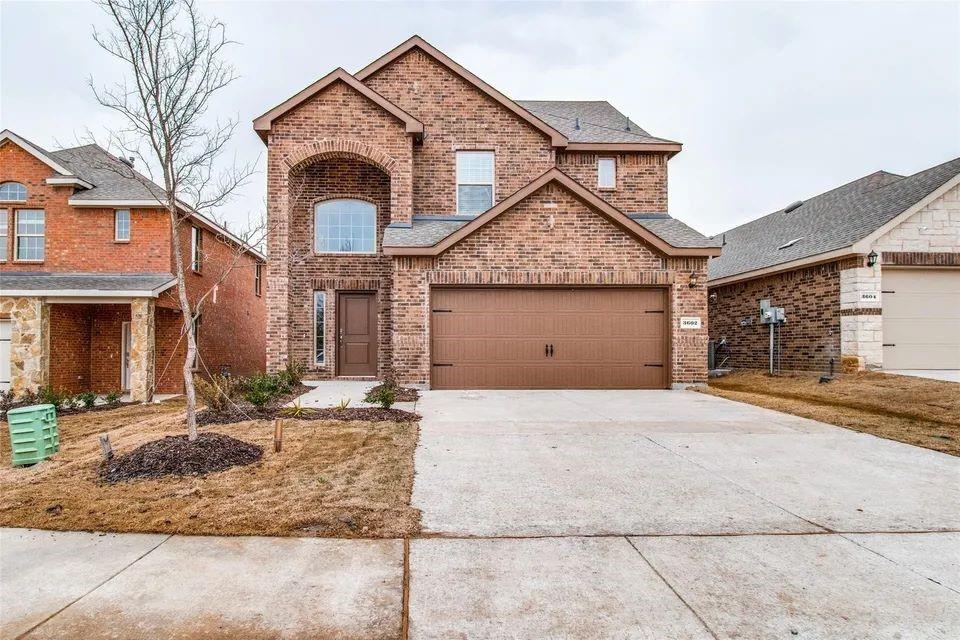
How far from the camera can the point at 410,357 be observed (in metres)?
11.5

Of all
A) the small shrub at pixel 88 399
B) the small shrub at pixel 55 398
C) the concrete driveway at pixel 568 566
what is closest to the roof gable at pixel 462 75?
the small shrub at pixel 88 399

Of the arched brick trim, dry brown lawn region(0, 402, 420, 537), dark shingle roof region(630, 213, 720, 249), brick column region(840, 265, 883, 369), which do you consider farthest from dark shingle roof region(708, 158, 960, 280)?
dry brown lawn region(0, 402, 420, 537)

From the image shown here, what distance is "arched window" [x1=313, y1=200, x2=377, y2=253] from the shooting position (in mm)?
13727

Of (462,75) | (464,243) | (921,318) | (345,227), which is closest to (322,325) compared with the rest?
(345,227)

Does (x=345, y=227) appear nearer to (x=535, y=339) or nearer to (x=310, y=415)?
(x=535, y=339)

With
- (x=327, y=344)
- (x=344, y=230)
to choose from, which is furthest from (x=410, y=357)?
(x=344, y=230)

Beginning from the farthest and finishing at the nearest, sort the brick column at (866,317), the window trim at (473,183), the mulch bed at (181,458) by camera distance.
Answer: the window trim at (473,183) < the brick column at (866,317) < the mulch bed at (181,458)

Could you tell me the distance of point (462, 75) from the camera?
14.0 m

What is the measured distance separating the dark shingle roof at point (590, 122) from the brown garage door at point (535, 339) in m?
5.54

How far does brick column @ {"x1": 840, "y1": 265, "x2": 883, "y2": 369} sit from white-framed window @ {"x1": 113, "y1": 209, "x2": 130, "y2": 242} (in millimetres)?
18753

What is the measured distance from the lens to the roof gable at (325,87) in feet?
41.3

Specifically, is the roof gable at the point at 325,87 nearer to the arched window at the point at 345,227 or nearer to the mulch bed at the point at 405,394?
the arched window at the point at 345,227

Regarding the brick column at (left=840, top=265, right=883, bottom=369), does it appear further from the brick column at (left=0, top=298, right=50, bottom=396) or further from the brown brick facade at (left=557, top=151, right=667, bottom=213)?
the brick column at (left=0, top=298, right=50, bottom=396)

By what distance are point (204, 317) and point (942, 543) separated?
16.8 metres
